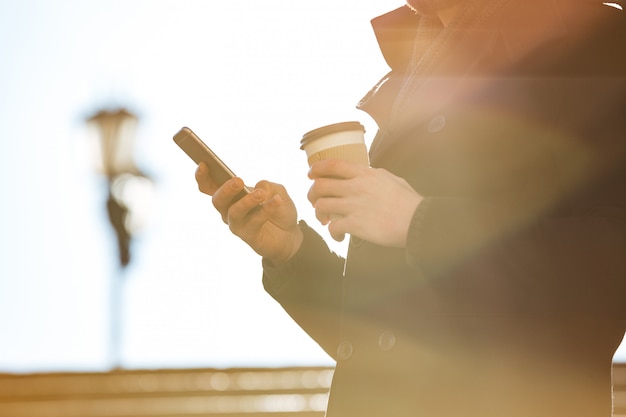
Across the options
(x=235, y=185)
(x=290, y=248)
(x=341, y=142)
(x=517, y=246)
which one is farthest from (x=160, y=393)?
(x=517, y=246)

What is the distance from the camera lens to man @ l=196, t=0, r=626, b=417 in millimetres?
2484

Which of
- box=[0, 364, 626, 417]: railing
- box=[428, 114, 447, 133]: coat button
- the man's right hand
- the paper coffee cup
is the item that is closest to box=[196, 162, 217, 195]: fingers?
the man's right hand

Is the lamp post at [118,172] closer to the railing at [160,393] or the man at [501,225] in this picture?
the railing at [160,393]

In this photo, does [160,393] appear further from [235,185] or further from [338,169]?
[338,169]

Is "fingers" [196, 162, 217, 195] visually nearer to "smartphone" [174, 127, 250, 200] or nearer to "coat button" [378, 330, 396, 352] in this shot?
"smartphone" [174, 127, 250, 200]

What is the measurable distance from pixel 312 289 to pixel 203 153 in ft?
1.71

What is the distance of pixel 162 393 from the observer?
15.0 metres

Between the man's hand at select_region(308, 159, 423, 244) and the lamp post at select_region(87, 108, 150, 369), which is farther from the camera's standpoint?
the lamp post at select_region(87, 108, 150, 369)

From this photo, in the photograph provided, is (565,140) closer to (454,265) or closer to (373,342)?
(454,265)

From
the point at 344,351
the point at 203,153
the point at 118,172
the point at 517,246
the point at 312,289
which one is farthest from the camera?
the point at 118,172

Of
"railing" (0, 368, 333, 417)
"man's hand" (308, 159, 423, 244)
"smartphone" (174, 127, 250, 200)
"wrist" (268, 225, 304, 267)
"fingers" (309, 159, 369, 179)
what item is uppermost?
"railing" (0, 368, 333, 417)

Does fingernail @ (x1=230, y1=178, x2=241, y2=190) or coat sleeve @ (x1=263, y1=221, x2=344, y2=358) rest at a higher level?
fingernail @ (x1=230, y1=178, x2=241, y2=190)

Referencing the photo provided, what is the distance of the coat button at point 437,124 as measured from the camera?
2.74 metres

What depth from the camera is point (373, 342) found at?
2.80 meters
